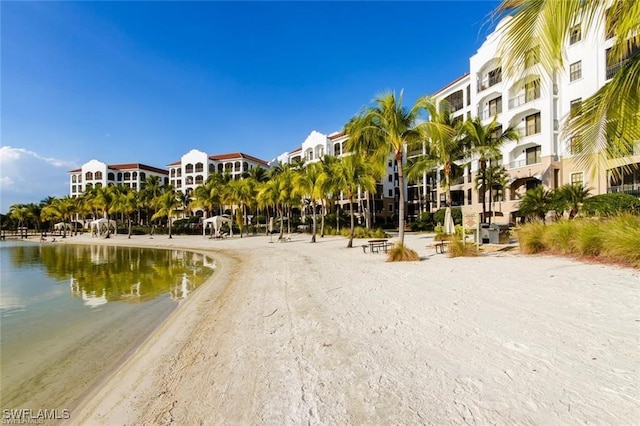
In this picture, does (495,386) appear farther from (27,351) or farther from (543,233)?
(543,233)

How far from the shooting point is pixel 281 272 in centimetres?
1252

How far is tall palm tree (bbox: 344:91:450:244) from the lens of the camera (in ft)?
46.2

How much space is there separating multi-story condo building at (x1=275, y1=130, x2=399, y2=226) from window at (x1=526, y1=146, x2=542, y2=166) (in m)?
25.3

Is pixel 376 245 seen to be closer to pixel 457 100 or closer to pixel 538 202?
pixel 538 202

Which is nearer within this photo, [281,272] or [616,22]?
[616,22]

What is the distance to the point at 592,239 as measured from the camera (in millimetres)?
9914

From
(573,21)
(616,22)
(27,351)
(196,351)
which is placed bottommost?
(27,351)

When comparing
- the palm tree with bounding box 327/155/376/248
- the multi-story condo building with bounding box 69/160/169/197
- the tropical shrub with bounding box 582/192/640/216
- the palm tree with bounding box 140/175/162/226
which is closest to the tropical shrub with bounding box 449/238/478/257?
the palm tree with bounding box 327/155/376/248

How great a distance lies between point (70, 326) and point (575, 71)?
4095 centimetres

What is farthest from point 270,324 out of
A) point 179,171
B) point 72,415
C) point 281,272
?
point 179,171

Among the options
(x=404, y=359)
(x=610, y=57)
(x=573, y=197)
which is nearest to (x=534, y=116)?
(x=573, y=197)

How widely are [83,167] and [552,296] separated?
107082mm

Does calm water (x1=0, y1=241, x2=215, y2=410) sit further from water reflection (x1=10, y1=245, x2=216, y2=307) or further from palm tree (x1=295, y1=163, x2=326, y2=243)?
palm tree (x1=295, y1=163, x2=326, y2=243)

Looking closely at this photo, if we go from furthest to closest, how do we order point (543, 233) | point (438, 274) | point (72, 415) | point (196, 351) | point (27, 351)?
point (543, 233) < point (438, 274) < point (27, 351) < point (196, 351) < point (72, 415)
